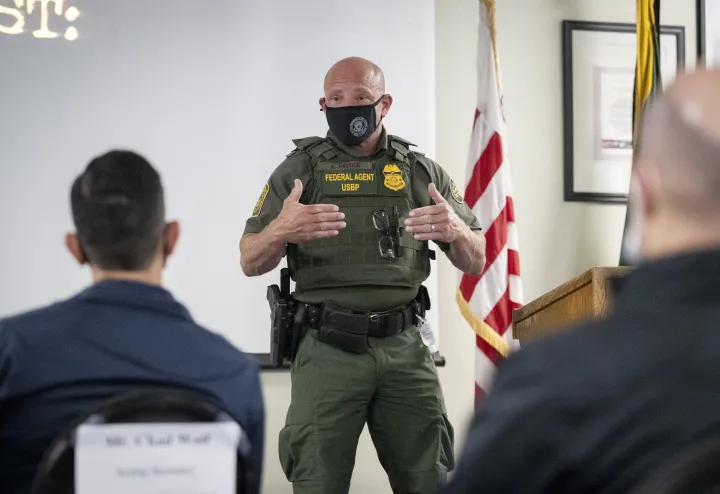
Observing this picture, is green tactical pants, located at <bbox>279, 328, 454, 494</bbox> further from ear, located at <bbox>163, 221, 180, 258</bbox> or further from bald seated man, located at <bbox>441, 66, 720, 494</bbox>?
bald seated man, located at <bbox>441, 66, 720, 494</bbox>

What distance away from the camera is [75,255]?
1.50m

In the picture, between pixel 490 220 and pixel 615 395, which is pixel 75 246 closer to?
pixel 615 395

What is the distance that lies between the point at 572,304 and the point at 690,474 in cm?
145

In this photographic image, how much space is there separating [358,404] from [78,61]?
5.90 feet

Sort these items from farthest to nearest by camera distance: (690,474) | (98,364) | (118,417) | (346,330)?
(346,330), (98,364), (118,417), (690,474)

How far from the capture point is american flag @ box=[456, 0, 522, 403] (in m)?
3.53

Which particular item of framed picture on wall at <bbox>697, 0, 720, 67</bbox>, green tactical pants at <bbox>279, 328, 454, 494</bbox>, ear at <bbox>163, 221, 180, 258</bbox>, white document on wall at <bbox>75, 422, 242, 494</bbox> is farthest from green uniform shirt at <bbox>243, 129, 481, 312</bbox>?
framed picture on wall at <bbox>697, 0, 720, 67</bbox>

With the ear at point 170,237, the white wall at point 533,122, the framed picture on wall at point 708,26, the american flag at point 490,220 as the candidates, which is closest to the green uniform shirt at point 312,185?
the american flag at point 490,220

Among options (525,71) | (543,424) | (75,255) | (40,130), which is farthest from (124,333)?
(525,71)

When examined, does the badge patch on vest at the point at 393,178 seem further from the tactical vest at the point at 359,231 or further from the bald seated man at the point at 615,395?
the bald seated man at the point at 615,395

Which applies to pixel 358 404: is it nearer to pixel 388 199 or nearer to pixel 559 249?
pixel 388 199

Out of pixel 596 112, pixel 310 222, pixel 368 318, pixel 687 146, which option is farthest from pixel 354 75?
pixel 687 146

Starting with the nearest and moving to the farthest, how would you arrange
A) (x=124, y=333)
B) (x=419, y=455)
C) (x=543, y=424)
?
1. (x=543, y=424)
2. (x=124, y=333)
3. (x=419, y=455)

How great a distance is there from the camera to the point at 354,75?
2.89m
